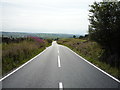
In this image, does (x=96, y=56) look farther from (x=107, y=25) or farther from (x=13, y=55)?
(x=13, y=55)

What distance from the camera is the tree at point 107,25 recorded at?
12969 millimetres

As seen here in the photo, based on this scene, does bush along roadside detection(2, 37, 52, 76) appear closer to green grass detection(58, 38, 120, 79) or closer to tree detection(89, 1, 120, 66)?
green grass detection(58, 38, 120, 79)

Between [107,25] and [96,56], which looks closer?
[107,25]

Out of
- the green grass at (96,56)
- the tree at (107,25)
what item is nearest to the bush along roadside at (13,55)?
the green grass at (96,56)

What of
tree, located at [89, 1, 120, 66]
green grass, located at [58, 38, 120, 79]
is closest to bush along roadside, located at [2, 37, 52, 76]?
green grass, located at [58, 38, 120, 79]

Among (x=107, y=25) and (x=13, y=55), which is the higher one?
(x=107, y=25)

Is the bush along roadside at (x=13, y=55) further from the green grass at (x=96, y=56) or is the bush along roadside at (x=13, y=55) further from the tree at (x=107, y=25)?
the tree at (x=107, y=25)

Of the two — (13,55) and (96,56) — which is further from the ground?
(13,55)

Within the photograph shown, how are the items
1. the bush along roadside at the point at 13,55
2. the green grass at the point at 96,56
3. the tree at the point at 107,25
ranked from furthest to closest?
the tree at the point at 107,25
the bush along roadside at the point at 13,55
the green grass at the point at 96,56

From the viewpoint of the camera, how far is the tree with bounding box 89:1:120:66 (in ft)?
42.5

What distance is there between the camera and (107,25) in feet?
43.1

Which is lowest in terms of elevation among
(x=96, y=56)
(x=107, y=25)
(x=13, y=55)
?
(x=96, y=56)

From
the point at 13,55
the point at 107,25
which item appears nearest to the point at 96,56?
→ the point at 107,25

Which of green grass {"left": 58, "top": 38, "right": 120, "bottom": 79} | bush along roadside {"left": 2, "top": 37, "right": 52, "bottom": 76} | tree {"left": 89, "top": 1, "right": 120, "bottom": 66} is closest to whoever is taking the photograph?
green grass {"left": 58, "top": 38, "right": 120, "bottom": 79}
